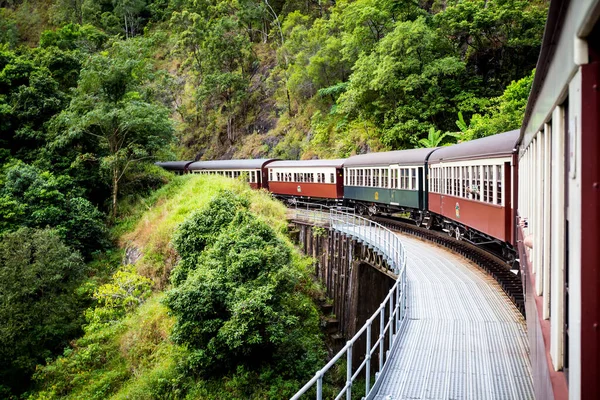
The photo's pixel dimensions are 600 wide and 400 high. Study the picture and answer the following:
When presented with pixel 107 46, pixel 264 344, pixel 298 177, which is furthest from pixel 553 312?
pixel 107 46

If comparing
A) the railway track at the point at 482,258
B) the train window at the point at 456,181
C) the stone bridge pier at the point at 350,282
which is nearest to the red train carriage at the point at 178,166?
the stone bridge pier at the point at 350,282

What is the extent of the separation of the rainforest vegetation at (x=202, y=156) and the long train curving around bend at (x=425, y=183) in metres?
4.61

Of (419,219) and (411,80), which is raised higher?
(411,80)

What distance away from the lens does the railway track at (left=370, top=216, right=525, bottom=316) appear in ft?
35.4

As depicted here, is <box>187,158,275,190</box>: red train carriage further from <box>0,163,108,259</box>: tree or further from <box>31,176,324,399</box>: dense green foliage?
Answer: <box>31,176,324,399</box>: dense green foliage

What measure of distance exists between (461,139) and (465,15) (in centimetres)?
839

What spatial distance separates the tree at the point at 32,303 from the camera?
52.4 ft

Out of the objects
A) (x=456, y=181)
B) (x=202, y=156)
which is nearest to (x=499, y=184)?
(x=456, y=181)

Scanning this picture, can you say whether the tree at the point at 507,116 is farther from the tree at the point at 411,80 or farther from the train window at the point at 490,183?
the train window at the point at 490,183

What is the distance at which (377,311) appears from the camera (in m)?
6.61

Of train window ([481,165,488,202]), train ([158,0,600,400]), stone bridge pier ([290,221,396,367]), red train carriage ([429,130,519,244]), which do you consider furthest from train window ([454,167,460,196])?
train ([158,0,600,400])

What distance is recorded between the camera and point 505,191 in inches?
438

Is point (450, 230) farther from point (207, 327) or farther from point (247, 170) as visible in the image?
point (247, 170)

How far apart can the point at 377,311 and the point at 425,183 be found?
44.5 feet
